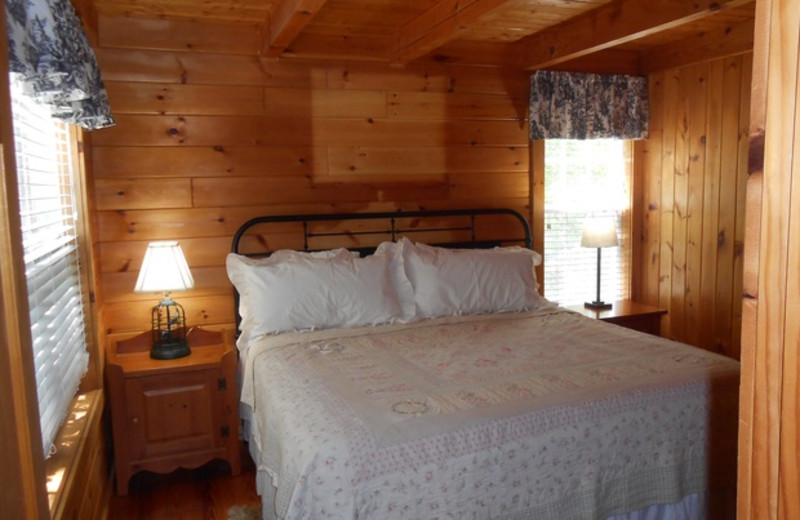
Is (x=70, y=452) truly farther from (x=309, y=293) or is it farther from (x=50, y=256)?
(x=309, y=293)

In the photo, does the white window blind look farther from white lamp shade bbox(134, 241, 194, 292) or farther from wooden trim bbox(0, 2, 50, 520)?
wooden trim bbox(0, 2, 50, 520)

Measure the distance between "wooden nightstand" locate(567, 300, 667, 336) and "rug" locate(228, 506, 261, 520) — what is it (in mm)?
2219

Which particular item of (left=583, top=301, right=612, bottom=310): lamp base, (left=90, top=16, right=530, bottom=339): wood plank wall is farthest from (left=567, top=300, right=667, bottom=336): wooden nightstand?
(left=90, top=16, right=530, bottom=339): wood plank wall

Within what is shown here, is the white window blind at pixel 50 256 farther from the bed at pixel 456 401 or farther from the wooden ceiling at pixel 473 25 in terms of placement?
the wooden ceiling at pixel 473 25

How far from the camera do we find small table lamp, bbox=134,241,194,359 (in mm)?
2943

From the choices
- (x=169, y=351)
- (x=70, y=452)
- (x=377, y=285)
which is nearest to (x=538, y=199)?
(x=377, y=285)

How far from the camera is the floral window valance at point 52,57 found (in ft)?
4.68

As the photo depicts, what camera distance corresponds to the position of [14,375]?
1143 millimetres

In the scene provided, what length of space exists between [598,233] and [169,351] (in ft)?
8.42

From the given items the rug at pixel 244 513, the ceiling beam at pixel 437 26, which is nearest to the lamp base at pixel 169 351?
the rug at pixel 244 513

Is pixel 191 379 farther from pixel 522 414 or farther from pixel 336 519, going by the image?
pixel 522 414

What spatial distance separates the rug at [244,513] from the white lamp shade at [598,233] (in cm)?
244

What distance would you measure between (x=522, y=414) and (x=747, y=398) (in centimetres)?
125

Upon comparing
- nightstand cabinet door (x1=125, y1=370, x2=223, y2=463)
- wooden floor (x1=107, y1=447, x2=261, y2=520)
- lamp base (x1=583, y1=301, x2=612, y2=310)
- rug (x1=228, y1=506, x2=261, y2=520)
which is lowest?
wooden floor (x1=107, y1=447, x2=261, y2=520)
